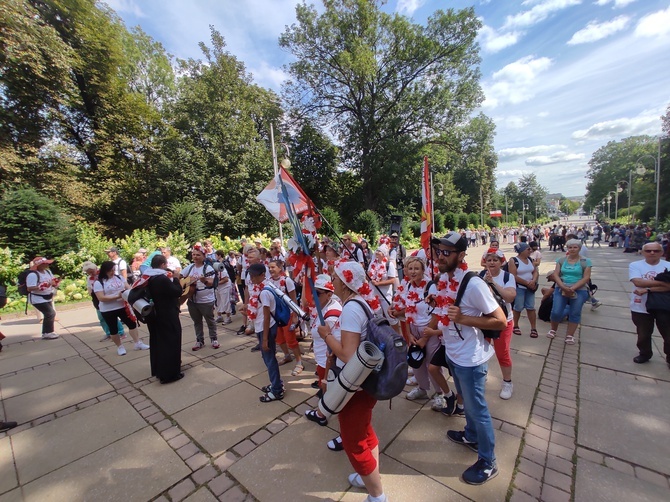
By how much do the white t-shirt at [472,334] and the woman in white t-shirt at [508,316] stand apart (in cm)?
88

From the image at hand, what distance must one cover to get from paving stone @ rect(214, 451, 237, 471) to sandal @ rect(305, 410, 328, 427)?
2.90 feet

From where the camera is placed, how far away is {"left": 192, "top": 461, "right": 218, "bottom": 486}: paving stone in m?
2.63

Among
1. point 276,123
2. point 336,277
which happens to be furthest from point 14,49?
point 336,277

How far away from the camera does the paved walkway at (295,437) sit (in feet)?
8.11

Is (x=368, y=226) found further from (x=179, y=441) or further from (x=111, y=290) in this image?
(x=179, y=441)

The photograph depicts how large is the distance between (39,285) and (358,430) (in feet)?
26.1

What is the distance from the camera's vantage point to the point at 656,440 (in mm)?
2787

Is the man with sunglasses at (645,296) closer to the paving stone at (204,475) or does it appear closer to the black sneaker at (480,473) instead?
the black sneaker at (480,473)

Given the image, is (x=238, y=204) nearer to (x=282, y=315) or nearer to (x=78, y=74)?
(x=78, y=74)

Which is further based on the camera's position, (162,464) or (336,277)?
(162,464)

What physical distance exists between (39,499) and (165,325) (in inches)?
82.9

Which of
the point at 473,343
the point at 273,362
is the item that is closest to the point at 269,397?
the point at 273,362

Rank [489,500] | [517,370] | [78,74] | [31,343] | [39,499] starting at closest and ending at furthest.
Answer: [489,500]
[39,499]
[517,370]
[31,343]
[78,74]

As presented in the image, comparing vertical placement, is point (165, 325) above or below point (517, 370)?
above
